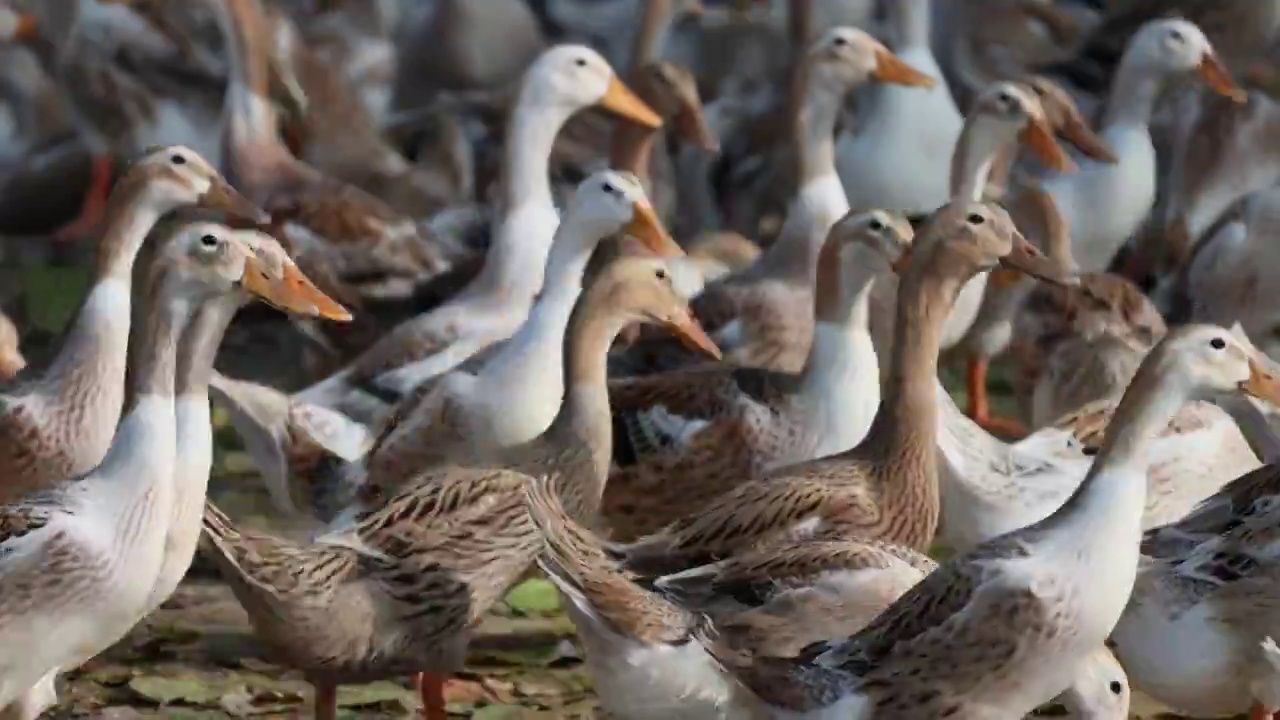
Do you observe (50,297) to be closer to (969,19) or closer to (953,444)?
(969,19)

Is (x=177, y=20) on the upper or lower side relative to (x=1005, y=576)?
upper

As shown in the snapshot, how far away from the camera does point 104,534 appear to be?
18.2ft

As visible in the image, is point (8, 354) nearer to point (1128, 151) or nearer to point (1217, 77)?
point (1128, 151)

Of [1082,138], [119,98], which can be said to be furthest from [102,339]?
[119,98]

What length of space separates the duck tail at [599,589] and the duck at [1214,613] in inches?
43.2

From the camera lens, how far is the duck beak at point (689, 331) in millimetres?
7215

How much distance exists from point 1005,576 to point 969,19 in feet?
24.5

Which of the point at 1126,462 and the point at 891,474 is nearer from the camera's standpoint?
the point at 1126,462

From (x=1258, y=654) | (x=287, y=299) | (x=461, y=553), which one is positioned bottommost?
(x=1258, y=654)

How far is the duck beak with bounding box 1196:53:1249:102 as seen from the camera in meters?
10.1

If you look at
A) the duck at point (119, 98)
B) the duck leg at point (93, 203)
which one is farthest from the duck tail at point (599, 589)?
the duck leg at point (93, 203)

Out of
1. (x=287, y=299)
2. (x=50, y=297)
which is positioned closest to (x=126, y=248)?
(x=287, y=299)

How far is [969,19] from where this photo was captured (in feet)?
40.5

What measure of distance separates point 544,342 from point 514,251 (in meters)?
1.36
